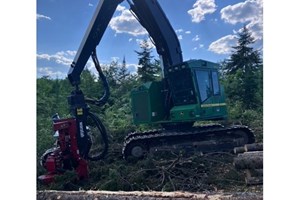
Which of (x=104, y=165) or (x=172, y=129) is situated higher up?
(x=172, y=129)

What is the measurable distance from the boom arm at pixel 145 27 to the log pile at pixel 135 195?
2.80ft

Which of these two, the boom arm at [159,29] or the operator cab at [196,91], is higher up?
the boom arm at [159,29]

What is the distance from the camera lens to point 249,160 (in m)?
2.69

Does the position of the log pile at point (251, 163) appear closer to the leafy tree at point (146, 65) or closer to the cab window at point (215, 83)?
the cab window at point (215, 83)

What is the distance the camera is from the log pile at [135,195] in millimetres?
2586

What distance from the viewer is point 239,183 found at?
8.96 feet

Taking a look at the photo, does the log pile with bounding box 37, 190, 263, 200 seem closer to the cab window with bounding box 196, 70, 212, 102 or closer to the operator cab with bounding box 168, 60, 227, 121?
the operator cab with bounding box 168, 60, 227, 121

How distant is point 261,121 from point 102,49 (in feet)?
4.28

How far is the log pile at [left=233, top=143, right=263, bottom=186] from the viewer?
2.64 m

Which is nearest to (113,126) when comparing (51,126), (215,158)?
(51,126)

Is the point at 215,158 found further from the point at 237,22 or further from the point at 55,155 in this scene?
the point at 55,155

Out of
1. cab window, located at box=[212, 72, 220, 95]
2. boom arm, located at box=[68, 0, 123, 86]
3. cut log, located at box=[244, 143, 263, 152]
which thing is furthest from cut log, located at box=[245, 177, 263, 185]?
boom arm, located at box=[68, 0, 123, 86]

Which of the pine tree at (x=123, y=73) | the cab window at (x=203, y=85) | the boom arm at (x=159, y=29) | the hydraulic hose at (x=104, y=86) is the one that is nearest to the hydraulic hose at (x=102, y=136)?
the hydraulic hose at (x=104, y=86)

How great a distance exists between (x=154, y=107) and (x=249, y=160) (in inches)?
36.0
